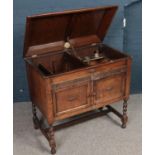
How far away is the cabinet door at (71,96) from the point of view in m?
1.97

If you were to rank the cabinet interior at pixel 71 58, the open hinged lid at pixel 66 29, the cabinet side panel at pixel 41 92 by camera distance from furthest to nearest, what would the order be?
the cabinet interior at pixel 71 58 → the open hinged lid at pixel 66 29 → the cabinet side panel at pixel 41 92

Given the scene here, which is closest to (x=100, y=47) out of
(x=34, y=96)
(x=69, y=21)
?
(x=69, y=21)

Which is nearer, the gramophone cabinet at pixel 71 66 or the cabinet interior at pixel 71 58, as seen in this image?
the gramophone cabinet at pixel 71 66

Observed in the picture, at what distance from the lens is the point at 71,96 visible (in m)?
2.04

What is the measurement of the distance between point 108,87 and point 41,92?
1.87ft

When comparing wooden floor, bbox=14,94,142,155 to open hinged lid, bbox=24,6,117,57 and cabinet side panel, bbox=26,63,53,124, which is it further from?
open hinged lid, bbox=24,6,117,57

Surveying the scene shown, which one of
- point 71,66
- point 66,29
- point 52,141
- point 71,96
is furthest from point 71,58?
point 52,141

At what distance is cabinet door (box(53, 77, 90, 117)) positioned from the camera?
1.97 m

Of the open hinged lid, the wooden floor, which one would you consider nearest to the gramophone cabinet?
the open hinged lid

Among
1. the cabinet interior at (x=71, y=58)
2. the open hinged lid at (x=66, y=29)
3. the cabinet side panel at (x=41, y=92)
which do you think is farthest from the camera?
the cabinet interior at (x=71, y=58)

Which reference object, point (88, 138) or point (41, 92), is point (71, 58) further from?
point (88, 138)

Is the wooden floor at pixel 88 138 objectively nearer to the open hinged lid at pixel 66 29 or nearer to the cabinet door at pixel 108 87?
the cabinet door at pixel 108 87

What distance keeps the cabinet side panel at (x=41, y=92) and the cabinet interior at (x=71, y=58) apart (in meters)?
0.10

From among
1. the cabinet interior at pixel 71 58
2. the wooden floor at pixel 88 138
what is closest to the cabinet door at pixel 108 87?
the cabinet interior at pixel 71 58
